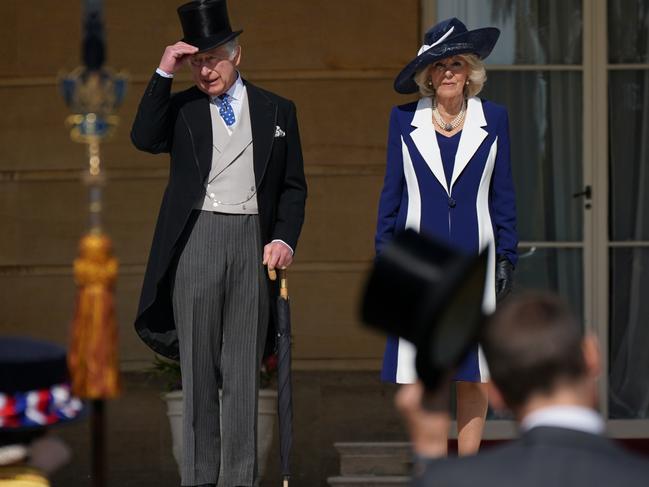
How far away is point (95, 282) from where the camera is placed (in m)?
3.29

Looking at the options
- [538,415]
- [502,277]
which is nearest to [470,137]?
[502,277]

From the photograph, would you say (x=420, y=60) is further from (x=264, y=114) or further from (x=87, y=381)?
(x=87, y=381)

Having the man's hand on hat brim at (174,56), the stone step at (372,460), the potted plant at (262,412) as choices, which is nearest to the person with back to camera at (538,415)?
the man's hand on hat brim at (174,56)

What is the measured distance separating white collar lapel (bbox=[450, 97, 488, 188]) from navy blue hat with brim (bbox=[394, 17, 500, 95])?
0.65ft

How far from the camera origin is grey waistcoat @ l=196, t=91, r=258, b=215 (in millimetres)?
5769

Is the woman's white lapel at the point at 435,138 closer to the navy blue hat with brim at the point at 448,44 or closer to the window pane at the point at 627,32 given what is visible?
the navy blue hat with brim at the point at 448,44

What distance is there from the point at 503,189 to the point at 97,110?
106 inches

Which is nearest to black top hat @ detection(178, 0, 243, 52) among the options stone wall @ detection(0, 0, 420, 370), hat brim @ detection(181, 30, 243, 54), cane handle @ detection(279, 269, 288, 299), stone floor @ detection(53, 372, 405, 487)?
hat brim @ detection(181, 30, 243, 54)

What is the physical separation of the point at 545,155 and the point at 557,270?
53cm

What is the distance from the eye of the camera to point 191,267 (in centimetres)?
575

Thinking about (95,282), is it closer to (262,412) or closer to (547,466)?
(547,466)

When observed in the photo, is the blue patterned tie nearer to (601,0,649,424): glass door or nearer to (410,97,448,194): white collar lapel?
(410,97,448,194): white collar lapel

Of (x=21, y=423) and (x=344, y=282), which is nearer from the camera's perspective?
(x=21, y=423)

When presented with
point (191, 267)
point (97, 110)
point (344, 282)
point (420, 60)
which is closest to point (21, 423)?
point (97, 110)
